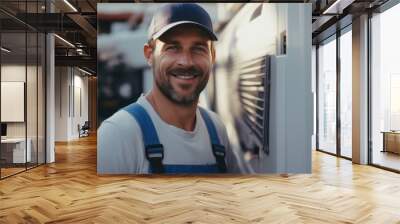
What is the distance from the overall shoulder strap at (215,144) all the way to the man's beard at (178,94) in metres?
0.24

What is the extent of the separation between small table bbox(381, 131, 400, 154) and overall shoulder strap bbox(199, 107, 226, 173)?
3905 mm

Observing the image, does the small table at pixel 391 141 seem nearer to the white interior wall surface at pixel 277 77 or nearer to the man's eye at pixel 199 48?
the white interior wall surface at pixel 277 77

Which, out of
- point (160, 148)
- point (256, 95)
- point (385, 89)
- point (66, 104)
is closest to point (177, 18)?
point (256, 95)

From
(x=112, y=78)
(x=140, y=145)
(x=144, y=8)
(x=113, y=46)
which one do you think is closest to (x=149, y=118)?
(x=140, y=145)

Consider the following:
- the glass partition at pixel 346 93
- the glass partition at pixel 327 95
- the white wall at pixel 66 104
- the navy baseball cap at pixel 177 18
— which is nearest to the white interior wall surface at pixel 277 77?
the navy baseball cap at pixel 177 18

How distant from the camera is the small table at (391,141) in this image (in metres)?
7.82

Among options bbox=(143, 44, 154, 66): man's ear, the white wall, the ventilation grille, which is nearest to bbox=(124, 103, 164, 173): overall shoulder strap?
bbox=(143, 44, 154, 66): man's ear

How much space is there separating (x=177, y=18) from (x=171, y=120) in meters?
1.63

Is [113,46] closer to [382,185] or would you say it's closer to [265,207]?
[265,207]

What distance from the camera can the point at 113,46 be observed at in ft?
20.1

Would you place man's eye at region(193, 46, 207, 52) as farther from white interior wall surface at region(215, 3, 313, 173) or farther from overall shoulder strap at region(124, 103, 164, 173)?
overall shoulder strap at region(124, 103, 164, 173)

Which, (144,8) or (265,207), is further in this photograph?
(144,8)

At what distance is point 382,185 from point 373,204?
4.69 ft

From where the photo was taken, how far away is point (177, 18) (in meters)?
6.04
